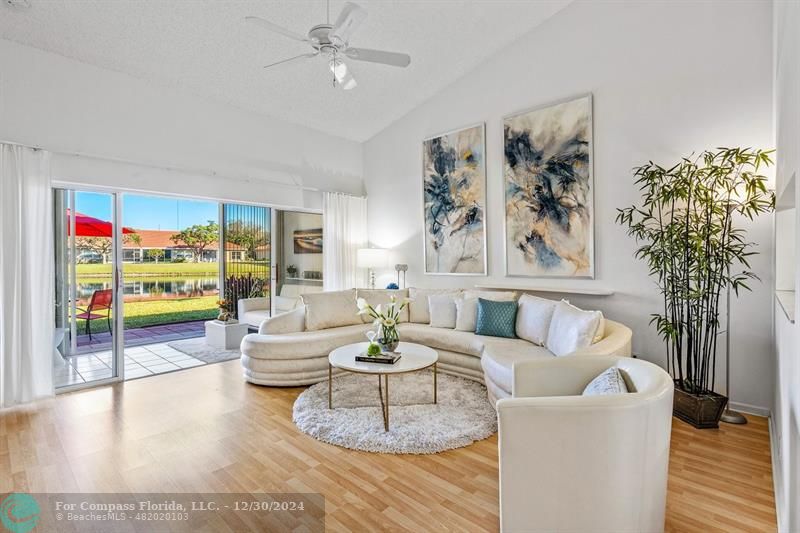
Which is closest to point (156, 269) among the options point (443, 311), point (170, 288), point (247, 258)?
point (170, 288)

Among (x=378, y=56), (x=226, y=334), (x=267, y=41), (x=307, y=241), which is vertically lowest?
(x=226, y=334)

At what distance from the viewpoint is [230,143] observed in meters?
4.98

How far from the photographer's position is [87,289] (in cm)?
412

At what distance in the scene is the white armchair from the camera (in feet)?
5.07

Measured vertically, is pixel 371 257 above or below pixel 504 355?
above

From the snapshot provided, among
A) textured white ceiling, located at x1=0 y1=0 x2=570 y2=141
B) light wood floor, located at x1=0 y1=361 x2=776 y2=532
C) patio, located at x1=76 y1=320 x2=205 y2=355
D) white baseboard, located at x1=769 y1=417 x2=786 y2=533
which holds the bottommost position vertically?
light wood floor, located at x1=0 y1=361 x2=776 y2=532

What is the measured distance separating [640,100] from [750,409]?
9.38ft

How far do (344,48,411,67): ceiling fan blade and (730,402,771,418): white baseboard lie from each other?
12.8ft

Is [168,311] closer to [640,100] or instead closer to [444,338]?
[444,338]

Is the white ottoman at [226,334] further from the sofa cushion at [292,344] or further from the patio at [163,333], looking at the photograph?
the sofa cushion at [292,344]

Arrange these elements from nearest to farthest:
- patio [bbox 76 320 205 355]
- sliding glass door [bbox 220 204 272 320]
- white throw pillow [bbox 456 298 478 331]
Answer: white throw pillow [bbox 456 298 478 331] → sliding glass door [bbox 220 204 272 320] → patio [bbox 76 320 205 355]

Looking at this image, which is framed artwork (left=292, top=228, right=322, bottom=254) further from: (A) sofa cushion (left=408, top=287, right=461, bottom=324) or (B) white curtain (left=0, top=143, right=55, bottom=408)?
(B) white curtain (left=0, top=143, right=55, bottom=408)

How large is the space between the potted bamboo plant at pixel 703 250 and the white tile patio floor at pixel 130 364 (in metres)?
5.00

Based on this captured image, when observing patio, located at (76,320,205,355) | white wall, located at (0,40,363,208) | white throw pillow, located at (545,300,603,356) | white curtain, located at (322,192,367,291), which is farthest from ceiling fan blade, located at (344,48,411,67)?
patio, located at (76,320,205,355)
